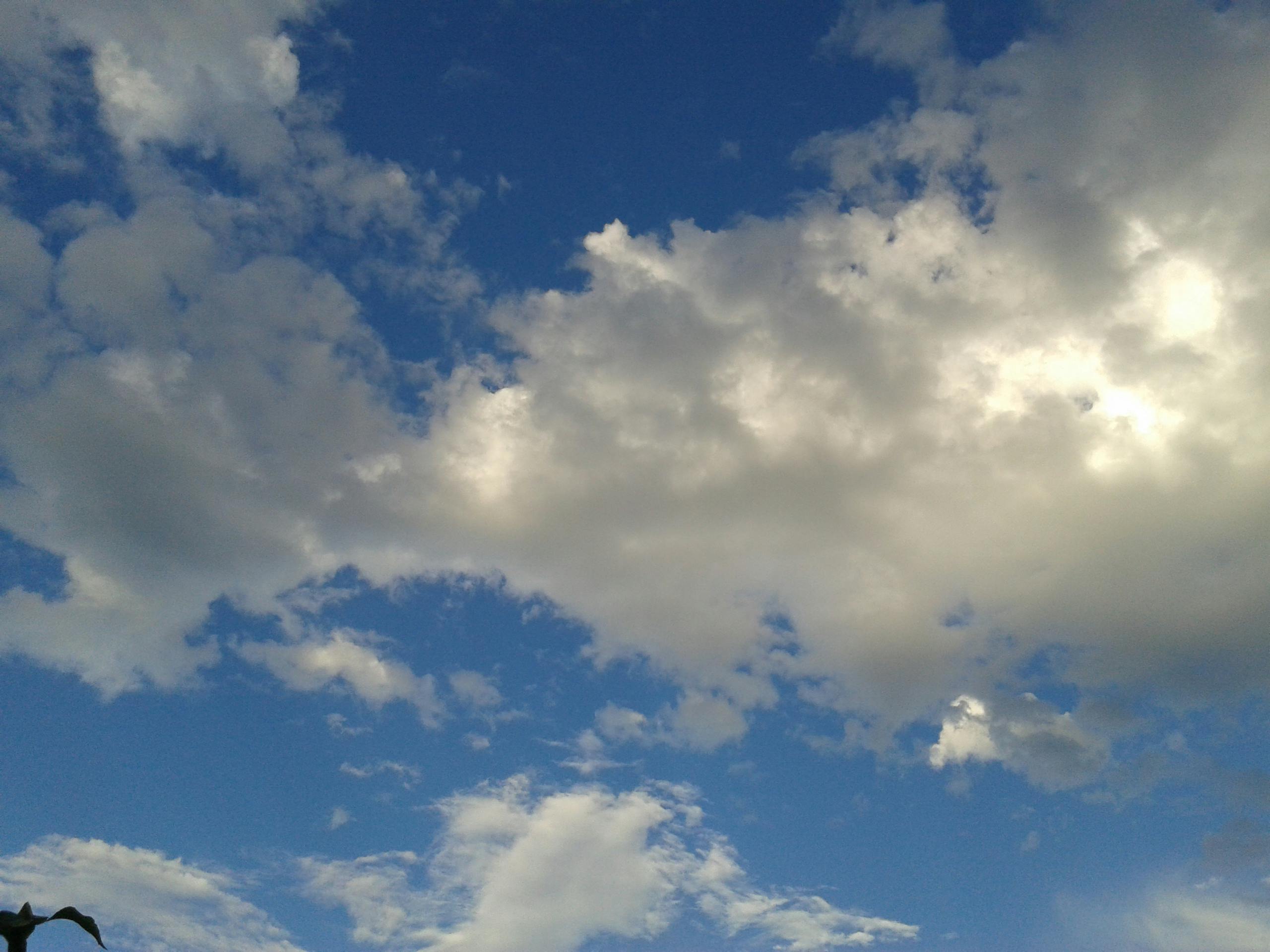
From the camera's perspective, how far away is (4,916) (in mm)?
36594

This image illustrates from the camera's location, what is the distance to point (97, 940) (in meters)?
38.3

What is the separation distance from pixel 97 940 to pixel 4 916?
2097 mm
